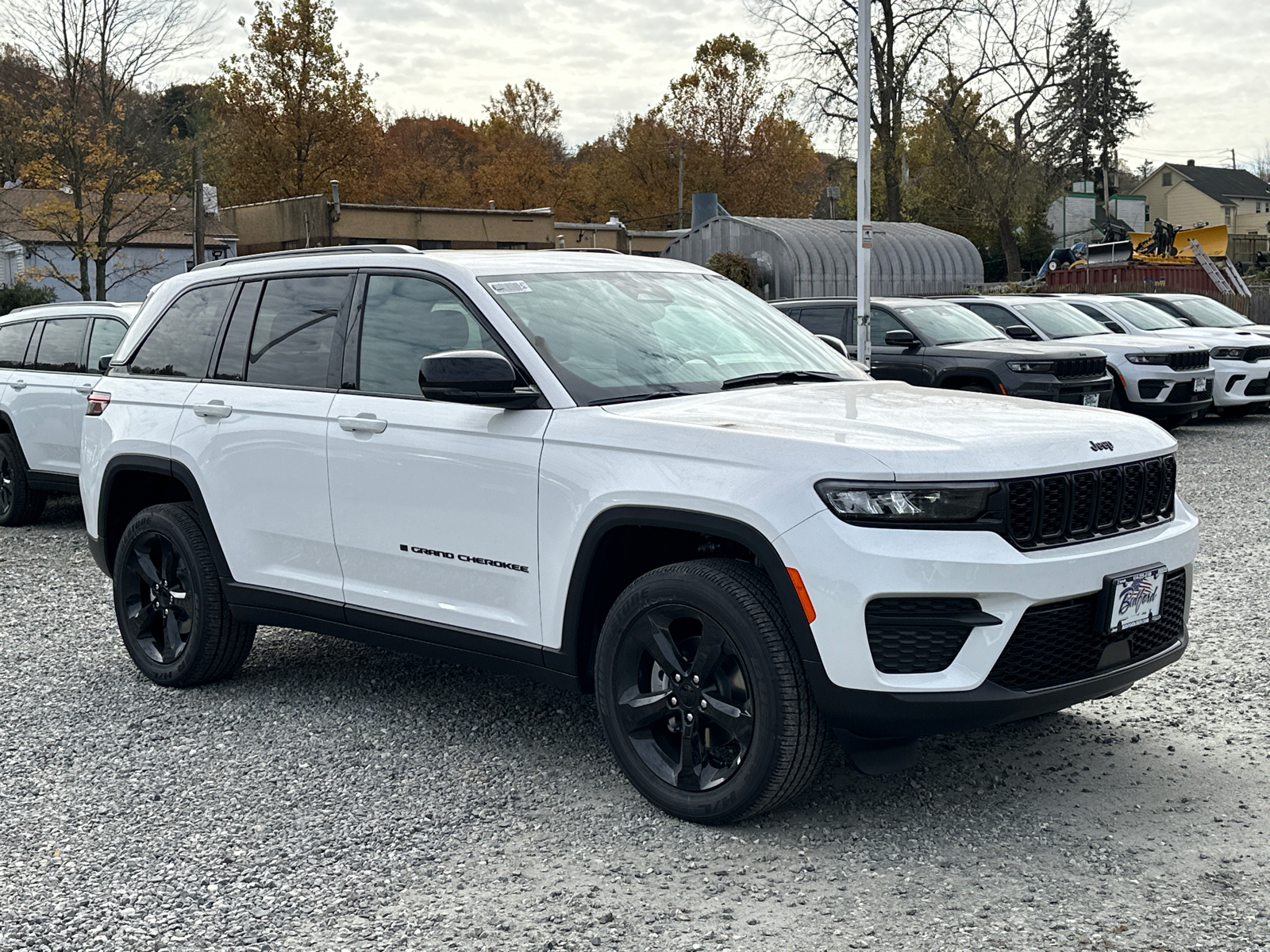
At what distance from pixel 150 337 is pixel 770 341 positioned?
9.67 feet

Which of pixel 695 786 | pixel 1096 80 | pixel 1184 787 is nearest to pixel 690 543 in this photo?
pixel 695 786

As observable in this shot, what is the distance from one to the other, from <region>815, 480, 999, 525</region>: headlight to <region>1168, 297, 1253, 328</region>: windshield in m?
17.4

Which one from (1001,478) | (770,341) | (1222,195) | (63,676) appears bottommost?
(63,676)

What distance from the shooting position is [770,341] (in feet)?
17.2

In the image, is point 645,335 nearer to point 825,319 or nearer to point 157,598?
point 157,598

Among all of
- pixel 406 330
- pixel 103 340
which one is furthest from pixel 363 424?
pixel 103 340

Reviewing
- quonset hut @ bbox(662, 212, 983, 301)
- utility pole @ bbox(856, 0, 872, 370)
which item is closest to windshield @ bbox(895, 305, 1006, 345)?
utility pole @ bbox(856, 0, 872, 370)

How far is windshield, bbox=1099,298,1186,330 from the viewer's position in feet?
60.9

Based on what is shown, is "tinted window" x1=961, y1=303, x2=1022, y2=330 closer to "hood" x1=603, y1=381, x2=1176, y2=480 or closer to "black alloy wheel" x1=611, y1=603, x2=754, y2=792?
"hood" x1=603, y1=381, x2=1176, y2=480

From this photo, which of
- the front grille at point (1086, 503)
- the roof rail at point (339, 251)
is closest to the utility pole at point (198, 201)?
the roof rail at point (339, 251)

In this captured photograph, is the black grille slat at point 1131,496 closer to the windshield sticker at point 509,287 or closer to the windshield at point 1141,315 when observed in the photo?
the windshield sticker at point 509,287

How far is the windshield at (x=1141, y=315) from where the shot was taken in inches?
731

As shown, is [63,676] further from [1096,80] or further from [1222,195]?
[1222,195]

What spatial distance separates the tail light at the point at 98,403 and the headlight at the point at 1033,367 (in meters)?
9.76
